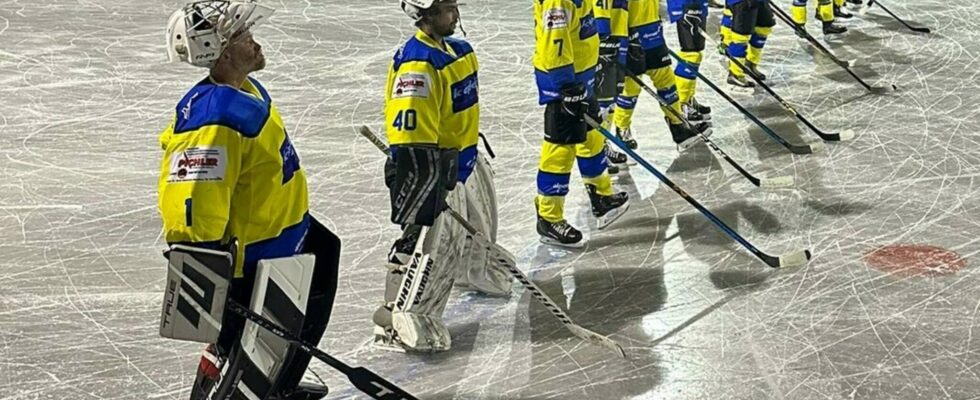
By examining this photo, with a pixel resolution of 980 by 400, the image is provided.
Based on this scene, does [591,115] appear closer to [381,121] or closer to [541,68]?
[541,68]

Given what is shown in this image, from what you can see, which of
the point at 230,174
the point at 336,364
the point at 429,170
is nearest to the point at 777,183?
the point at 429,170

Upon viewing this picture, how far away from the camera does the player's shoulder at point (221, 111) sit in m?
2.21

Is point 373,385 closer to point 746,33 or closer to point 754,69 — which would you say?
point 746,33

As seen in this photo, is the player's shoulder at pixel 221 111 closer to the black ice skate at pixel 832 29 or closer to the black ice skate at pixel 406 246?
the black ice skate at pixel 406 246

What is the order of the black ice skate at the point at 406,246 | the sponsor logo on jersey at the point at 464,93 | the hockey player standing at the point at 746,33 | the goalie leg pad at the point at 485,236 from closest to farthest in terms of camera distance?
the sponsor logo on jersey at the point at 464,93
the black ice skate at the point at 406,246
the goalie leg pad at the point at 485,236
the hockey player standing at the point at 746,33

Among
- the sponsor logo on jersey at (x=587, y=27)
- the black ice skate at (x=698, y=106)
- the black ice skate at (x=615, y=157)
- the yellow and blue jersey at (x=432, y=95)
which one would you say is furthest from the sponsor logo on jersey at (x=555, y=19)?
the black ice skate at (x=698, y=106)

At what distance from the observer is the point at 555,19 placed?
394cm

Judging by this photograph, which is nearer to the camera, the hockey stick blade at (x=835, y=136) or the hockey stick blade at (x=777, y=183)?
the hockey stick blade at (x=777, y=183)

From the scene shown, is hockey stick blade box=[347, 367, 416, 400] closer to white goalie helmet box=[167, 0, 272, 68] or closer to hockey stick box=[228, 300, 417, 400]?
hockey stick box=[228, 300, 417, 400]

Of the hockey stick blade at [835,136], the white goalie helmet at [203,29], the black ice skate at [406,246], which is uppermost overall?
the white goalie helmet at [203,29]

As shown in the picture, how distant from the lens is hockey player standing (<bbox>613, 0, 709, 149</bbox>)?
5.07m

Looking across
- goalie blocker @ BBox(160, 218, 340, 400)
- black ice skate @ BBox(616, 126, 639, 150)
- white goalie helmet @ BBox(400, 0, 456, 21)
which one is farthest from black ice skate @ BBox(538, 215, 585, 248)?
goalie blocker @ BBox(160, 218, 340, 400)

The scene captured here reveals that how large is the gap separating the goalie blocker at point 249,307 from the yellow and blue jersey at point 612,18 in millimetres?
2337

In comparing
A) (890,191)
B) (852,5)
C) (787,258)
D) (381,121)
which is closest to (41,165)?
(381,121)
